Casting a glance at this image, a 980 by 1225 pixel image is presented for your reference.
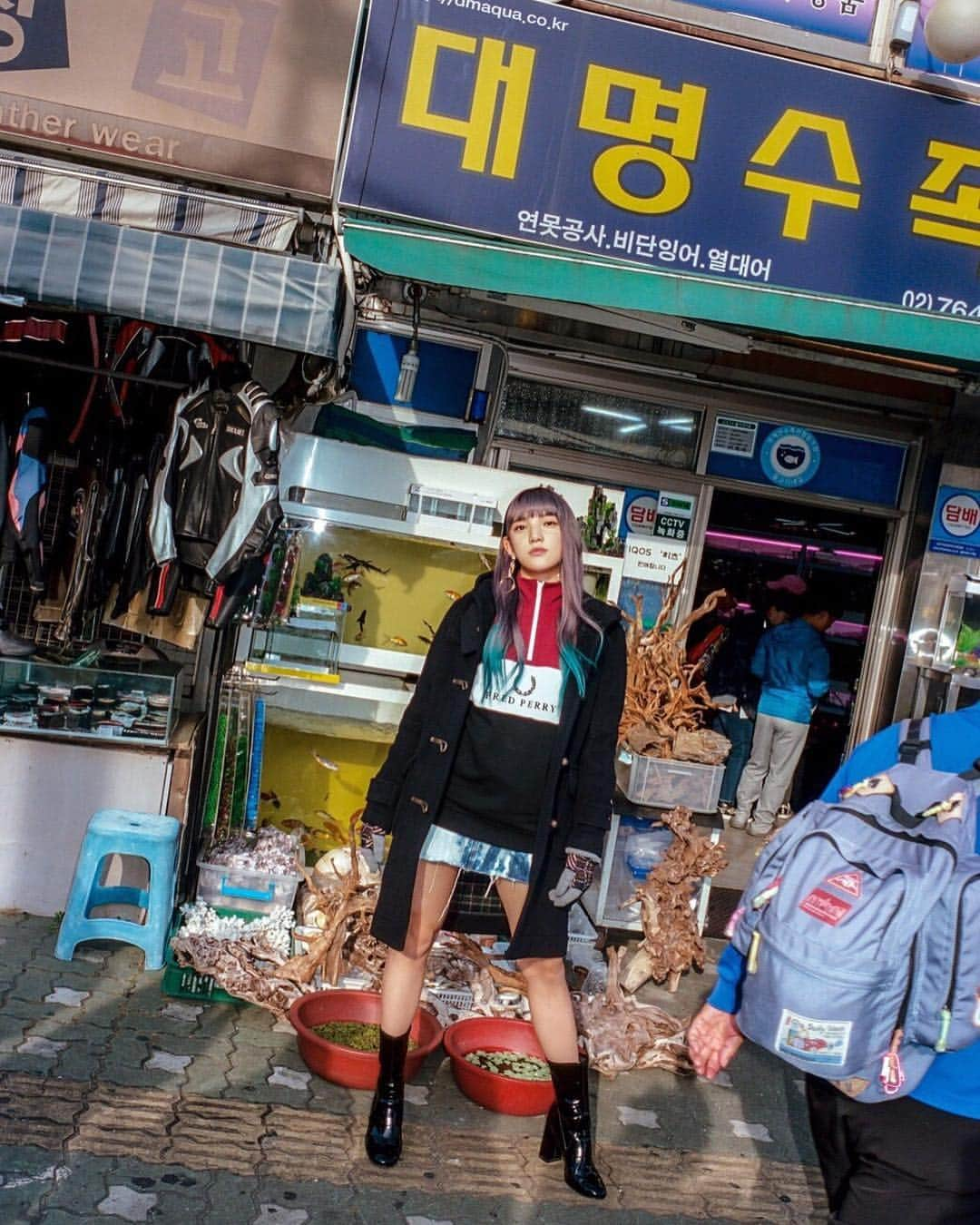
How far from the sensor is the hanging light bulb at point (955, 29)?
223 inches

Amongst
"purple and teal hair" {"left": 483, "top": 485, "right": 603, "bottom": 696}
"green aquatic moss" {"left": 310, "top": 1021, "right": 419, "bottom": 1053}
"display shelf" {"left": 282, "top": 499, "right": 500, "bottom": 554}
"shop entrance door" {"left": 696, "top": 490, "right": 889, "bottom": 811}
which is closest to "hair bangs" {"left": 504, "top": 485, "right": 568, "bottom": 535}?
"purple and teal hair" {"left": 483, "top": 485, "right": 603, "bottom": 696}

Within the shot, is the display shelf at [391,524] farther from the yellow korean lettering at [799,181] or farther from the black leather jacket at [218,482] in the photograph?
the yellow korean lettering at [799,181]

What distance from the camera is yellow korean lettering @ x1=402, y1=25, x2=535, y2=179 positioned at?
5.75 m

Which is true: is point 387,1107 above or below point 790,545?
below

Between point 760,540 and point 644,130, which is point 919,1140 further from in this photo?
point 760,540

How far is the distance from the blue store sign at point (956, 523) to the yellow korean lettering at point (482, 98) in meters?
3.74

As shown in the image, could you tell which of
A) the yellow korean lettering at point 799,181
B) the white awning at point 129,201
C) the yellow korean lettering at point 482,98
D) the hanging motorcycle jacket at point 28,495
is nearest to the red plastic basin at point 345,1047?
the hanging motorcycle jacket at point 28,495

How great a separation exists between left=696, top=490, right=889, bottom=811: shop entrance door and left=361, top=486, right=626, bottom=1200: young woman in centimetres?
530

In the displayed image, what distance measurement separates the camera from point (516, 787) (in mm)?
3424

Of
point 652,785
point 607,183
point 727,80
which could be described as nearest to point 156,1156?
point 652,785

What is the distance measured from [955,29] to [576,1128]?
548 cm

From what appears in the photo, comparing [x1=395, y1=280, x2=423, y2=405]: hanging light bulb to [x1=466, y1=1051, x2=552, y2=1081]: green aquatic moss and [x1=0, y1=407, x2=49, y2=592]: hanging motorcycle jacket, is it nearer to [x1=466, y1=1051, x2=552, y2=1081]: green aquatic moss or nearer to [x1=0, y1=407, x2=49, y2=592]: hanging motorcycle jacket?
[x1=0, y1=407, x2=49, y2=592]: hanging motorcycle jacket

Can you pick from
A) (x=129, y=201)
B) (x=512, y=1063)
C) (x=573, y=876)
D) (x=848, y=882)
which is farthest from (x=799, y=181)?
(x=848, y=882)

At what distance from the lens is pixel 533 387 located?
7.20 meters
